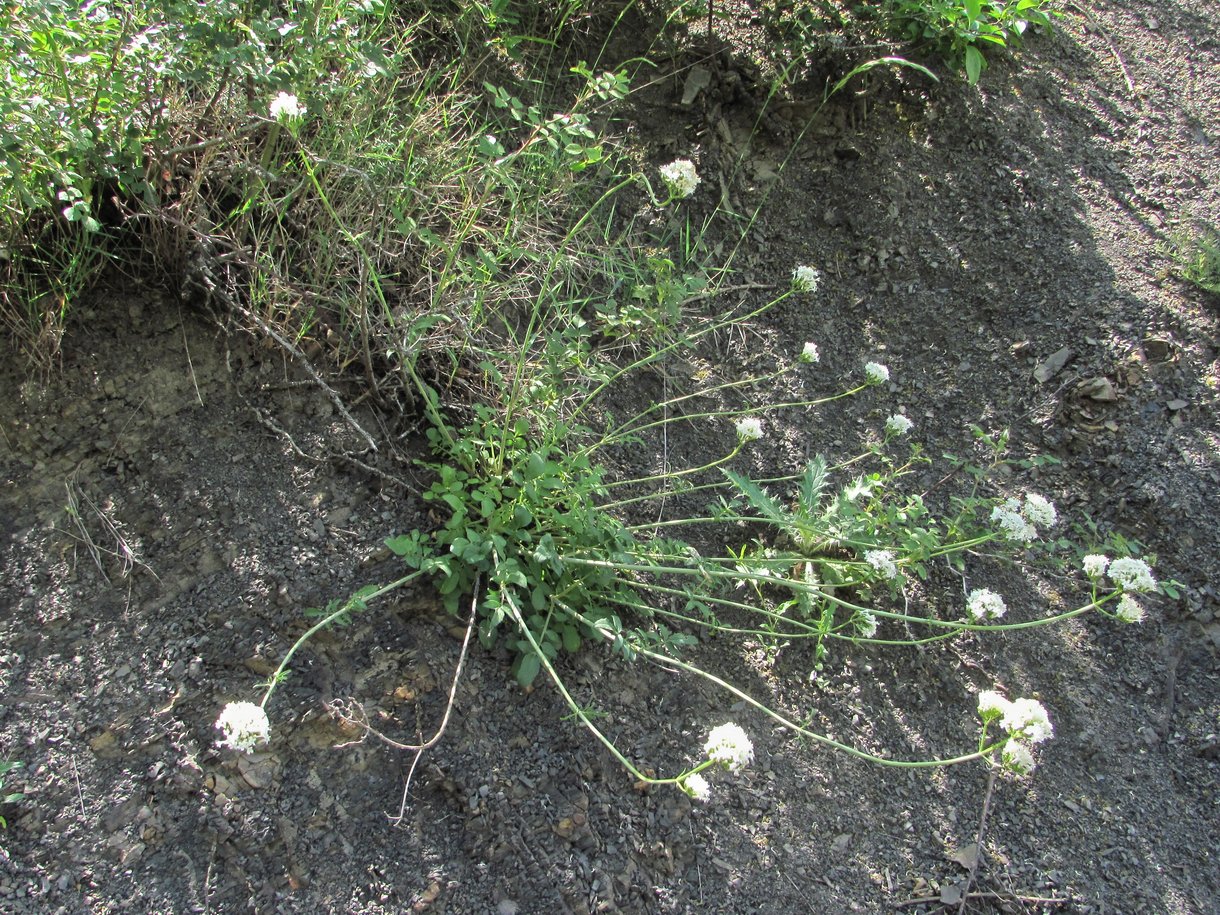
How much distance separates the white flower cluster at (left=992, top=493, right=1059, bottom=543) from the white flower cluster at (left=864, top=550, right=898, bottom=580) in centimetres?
29

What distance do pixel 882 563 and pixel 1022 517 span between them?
0.42 meters

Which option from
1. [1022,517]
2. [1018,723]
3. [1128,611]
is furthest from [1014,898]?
[1022,517]

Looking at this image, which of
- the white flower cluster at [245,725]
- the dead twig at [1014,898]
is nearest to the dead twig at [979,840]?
the dead twig at [1014,898]

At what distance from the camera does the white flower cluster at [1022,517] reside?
2.26 meters

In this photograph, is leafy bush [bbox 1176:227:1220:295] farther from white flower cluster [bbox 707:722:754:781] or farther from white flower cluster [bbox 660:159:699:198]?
white flower cluster [bbox 707:722:754:781]

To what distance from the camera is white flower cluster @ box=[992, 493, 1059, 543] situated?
2.26 metres

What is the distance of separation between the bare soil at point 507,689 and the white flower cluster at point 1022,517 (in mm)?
357

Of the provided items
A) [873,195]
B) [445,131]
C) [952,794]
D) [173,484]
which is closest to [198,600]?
[173,484]

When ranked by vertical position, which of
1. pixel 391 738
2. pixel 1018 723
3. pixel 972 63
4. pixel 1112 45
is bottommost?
pixel 391 738

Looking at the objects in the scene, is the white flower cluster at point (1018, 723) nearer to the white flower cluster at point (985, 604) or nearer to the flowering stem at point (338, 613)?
the white flower cluster at point (985, 604)

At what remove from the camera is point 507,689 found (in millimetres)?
2127

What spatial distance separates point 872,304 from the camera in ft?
10.4

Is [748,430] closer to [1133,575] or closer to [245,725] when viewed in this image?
[1133,575]

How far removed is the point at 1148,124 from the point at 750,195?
1.69 metres
